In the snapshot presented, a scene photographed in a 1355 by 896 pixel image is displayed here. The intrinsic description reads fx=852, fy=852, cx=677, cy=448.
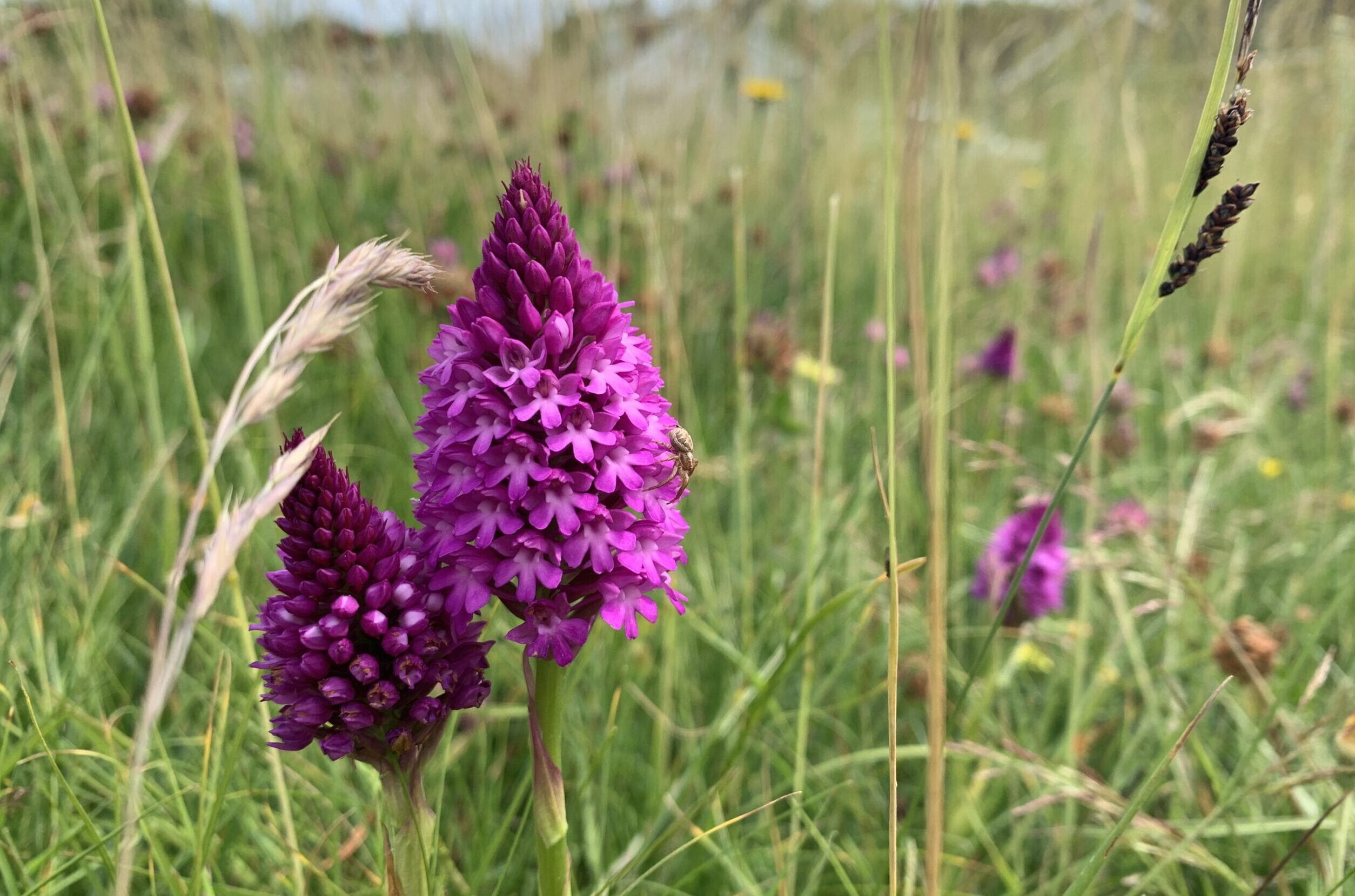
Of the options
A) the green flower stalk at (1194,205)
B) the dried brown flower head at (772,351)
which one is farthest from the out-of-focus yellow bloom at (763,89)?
the green flower stalk at (1194,205)

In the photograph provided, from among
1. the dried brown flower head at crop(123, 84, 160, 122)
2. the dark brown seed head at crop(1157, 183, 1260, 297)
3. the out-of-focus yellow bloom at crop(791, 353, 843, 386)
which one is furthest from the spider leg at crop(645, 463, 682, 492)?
the dried brown flower head at crop(123, 84, 160, 122)

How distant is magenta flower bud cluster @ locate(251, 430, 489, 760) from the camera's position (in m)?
1.04

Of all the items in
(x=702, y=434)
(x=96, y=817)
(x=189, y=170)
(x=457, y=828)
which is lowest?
(x=457, y=828)

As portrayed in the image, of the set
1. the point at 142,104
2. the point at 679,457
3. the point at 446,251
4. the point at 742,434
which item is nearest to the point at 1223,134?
the point at 679,457

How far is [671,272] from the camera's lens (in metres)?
3.11

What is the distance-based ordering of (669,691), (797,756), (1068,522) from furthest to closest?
1. (1068,522)
2. (669,691)
3. (797,756)

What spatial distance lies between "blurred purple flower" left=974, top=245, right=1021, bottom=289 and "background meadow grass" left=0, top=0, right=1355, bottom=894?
13 centimetres

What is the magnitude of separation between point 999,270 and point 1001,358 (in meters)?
2.03

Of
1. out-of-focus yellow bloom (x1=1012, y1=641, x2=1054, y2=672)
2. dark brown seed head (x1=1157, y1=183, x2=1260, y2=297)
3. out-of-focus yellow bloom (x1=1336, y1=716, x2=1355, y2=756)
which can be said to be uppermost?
dark brown seed head (x1=1157, y1=183, x2=1260, y2=297)

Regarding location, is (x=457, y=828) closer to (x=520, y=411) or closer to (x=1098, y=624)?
(x=520, y=411)

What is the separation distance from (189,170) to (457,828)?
15.9ft

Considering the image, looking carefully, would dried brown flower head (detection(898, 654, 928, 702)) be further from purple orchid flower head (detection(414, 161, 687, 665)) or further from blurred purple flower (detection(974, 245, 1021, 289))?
blurred purple flower (detection(974, 245, 1021, 289))

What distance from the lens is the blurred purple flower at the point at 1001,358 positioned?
12.6 ft

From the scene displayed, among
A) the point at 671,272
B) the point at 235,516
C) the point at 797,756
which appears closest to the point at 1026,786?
the point at 797,756
